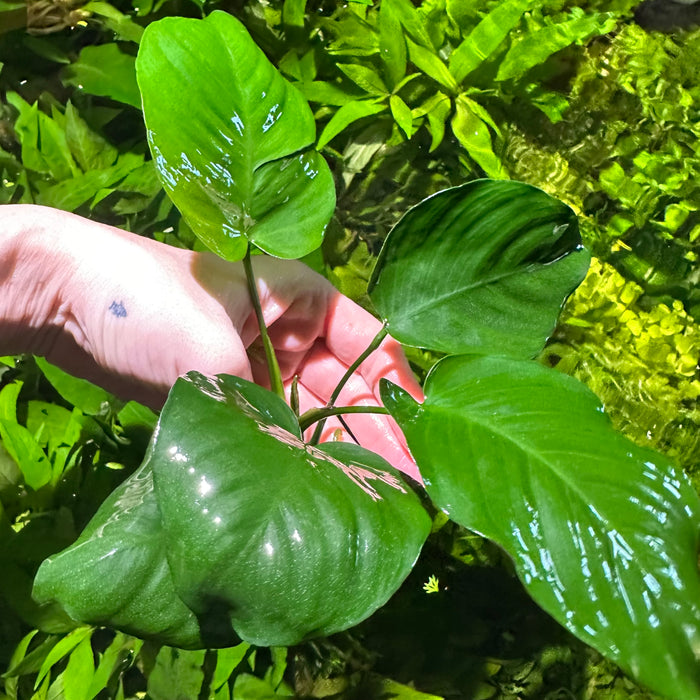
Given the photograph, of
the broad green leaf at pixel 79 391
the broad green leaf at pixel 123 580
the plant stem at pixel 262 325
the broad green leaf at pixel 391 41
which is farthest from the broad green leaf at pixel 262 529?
the broad green leaf at pixel 391 41

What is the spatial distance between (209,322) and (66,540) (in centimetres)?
51

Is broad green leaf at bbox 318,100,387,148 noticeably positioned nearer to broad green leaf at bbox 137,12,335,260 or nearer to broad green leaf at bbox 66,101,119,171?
broad green leaf at bbox 137,12,335,260

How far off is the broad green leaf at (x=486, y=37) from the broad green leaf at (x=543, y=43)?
1.6 inches

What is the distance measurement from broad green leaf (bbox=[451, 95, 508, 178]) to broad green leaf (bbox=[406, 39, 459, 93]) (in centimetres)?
4

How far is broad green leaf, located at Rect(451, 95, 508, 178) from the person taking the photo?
108 cm

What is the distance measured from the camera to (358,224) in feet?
4.05

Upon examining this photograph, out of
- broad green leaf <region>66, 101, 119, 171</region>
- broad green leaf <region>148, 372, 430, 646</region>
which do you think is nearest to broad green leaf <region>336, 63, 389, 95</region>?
broad green leaf <region>66, 101, 119, 171</region>

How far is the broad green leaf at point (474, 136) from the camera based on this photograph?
3.55ft

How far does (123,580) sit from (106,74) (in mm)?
983

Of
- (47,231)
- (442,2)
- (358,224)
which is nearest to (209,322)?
(47,231)

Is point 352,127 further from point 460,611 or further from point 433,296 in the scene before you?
point 460,611

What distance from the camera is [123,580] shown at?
1.98 ft

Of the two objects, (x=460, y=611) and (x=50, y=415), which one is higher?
(x=50, y=415)

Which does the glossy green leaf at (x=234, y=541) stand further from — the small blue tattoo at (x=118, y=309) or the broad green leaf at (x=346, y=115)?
the broad green leaf at (x=346, y=115)
